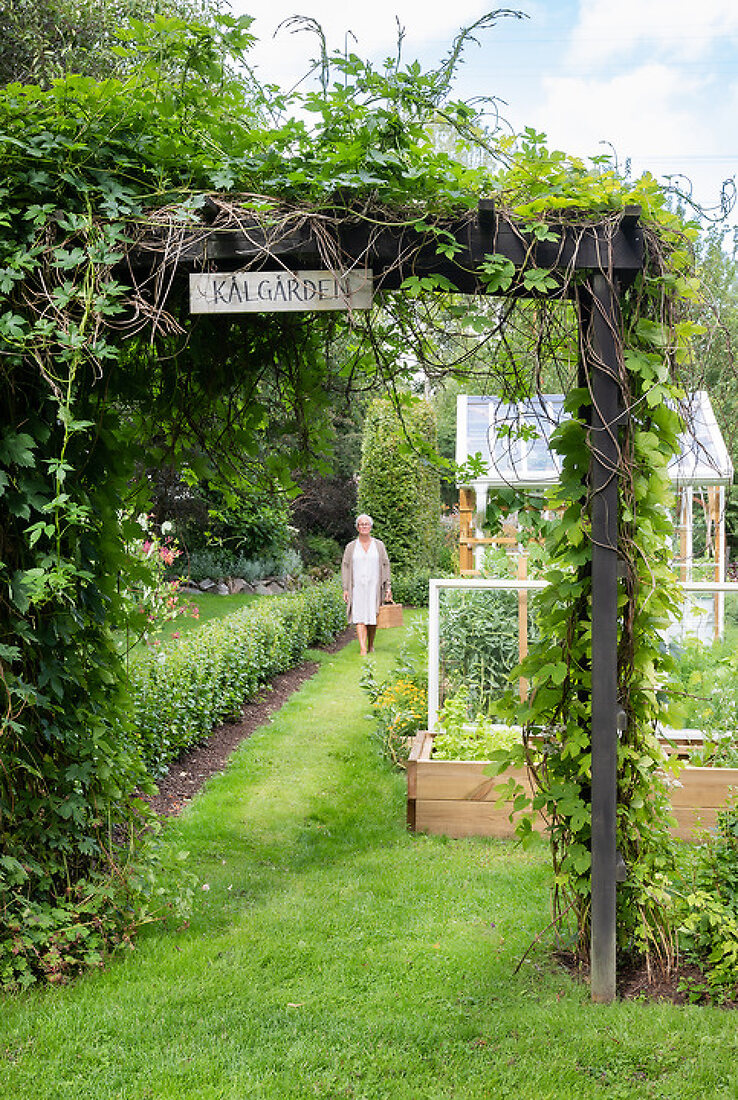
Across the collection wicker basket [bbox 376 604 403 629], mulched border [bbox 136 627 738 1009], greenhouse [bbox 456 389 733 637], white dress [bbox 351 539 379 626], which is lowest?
mulched border [bbox 136 627 738 1009]

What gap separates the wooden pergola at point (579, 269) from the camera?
9.87 ft

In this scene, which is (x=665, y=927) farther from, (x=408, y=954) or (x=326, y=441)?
(x=326, y=441)

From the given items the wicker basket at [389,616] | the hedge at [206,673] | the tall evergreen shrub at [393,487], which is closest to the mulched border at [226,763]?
the hedge at [206,673]

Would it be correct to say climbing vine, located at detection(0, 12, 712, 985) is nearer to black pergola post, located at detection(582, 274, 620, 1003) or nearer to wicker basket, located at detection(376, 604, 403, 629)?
black pergola post, located at detection(582, 274, 620, 1003)

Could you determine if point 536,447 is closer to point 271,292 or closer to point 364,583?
point 364,583

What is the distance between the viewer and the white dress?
10016 mm

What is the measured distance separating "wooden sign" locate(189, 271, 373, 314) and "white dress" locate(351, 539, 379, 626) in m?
6.97

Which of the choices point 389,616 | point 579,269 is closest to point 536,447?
point 389,616

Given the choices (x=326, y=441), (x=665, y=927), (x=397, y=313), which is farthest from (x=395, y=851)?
(x=397, y=313)

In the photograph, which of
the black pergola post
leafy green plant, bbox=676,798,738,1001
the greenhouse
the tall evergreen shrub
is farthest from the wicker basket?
the black pergola post

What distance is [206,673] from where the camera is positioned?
22.7 ft

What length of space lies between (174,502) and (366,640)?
4.51 metres

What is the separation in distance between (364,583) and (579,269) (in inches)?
281

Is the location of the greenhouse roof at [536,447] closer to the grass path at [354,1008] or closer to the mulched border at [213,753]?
the mulched border at [213,753]
